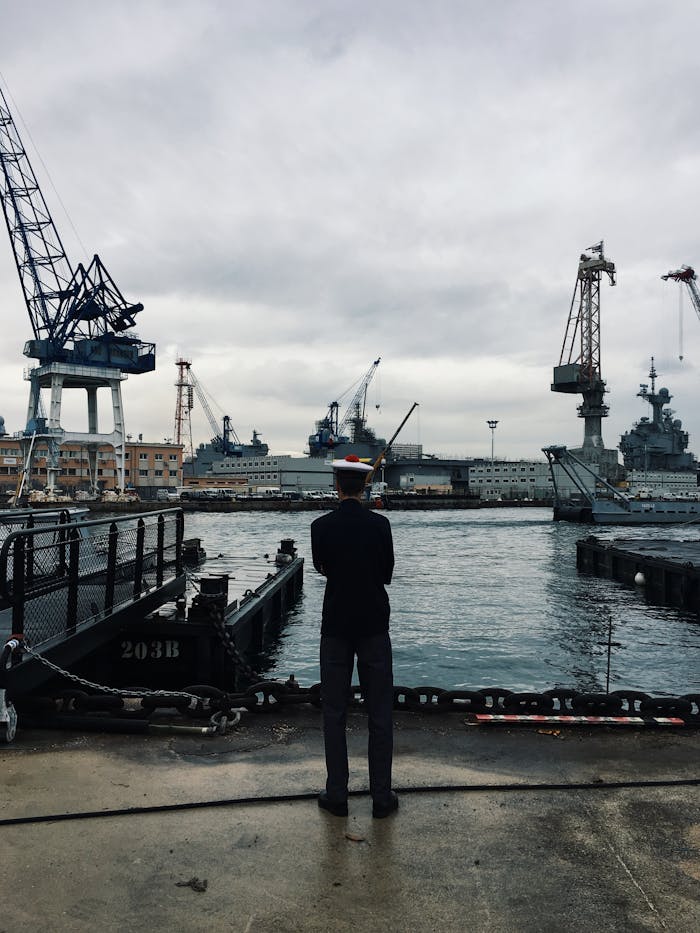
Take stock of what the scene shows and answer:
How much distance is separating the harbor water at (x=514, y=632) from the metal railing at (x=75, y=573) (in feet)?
16.7

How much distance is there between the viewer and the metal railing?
23.7ft

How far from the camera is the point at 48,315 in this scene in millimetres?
94000

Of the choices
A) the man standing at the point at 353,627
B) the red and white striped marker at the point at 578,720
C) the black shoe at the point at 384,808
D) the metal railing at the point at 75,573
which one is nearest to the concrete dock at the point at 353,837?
the black shoe at the point at 384,808

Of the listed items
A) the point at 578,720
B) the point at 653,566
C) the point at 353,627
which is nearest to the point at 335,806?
the point at 353,627

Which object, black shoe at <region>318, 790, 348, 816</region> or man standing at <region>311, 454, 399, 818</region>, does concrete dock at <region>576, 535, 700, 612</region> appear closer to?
man standing at <region>311, 454, 399, 818</region>

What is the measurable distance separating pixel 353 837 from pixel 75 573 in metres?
5.19

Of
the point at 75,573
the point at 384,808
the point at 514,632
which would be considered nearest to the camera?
the point at 384,808

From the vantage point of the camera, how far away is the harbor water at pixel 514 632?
52.7 ft

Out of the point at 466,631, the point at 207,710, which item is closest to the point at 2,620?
the point at 207,710

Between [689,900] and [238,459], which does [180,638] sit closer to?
[689,900]

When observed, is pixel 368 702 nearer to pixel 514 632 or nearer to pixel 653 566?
pixel 514 632

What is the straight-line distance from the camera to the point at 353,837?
4.43 metres

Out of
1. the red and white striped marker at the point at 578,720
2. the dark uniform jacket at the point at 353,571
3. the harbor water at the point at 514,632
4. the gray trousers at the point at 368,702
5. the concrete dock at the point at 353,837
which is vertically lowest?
the harbor water at the point at 514,632

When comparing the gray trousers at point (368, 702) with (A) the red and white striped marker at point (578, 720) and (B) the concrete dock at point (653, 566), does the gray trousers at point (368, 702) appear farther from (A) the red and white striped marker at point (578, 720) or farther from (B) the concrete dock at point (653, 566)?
(B) the concrete dock at point (653, 566)
